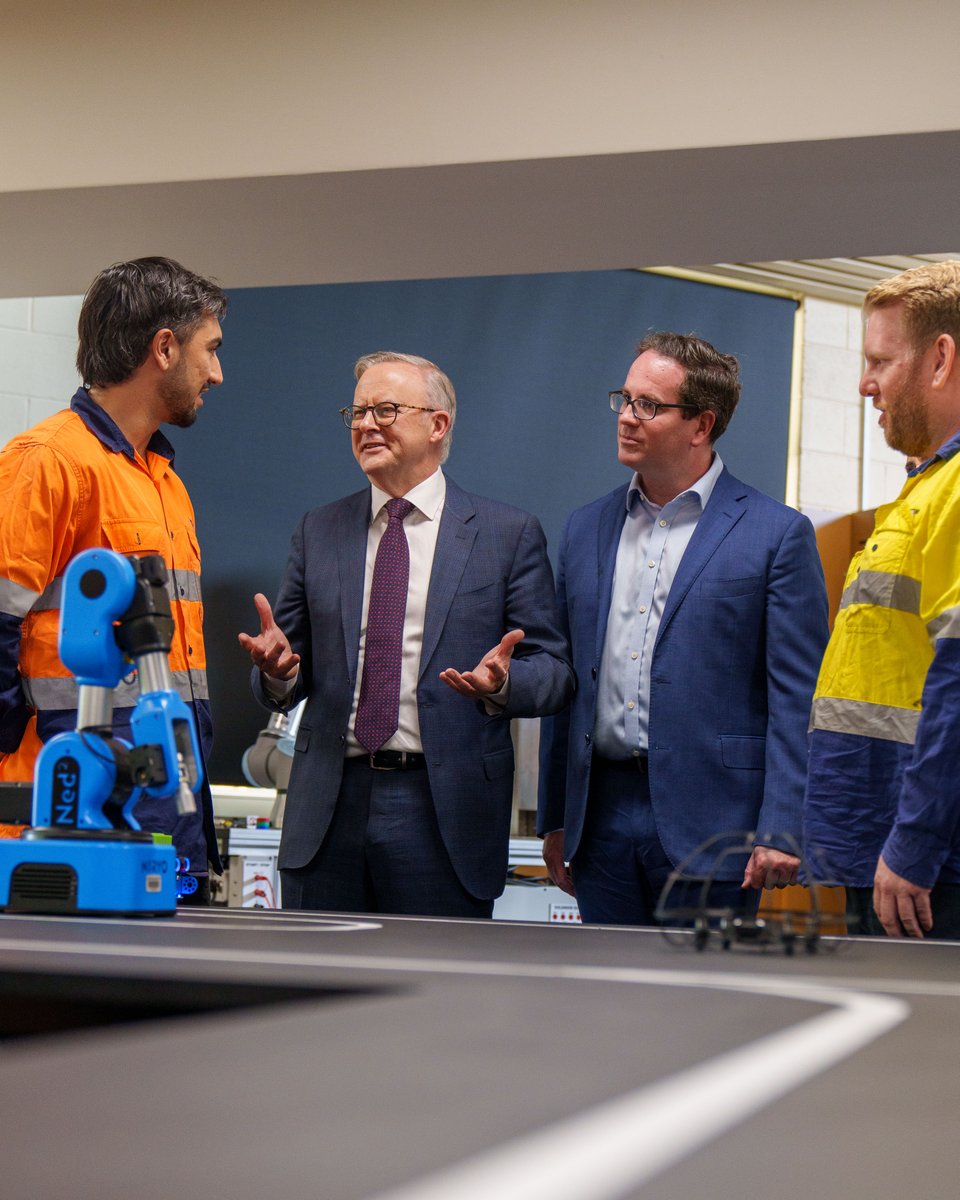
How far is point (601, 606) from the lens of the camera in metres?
2.48

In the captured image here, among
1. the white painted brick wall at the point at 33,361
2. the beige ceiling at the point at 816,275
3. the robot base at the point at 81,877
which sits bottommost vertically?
the robot base at the point at 81,877

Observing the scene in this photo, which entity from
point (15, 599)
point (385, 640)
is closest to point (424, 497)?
point (385, 640)

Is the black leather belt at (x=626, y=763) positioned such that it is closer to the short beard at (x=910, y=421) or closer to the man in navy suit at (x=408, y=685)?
the man in navy suit at (x=408, y=685)

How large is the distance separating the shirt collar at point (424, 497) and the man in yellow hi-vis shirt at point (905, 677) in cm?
87

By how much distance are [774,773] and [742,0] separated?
1.58 meters

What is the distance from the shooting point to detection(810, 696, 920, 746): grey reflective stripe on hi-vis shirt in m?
1.82

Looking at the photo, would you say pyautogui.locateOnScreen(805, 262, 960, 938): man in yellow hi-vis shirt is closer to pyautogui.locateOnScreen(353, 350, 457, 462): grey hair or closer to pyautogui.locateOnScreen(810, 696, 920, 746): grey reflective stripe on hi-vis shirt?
pyautogui.locateOnScreen(810, 696, 920, 746): grey reflective stripe on hi-vis shirt

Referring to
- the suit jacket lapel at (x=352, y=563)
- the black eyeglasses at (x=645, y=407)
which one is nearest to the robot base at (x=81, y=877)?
the suit jacket lapel at (x=352, y=563)

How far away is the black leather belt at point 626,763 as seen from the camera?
2344mm

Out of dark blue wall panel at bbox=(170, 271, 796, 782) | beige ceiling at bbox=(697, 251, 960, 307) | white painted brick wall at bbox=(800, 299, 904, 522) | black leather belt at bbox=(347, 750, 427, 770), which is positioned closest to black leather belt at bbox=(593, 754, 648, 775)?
black leather belt at bbox=(347, 750, 427, 770)

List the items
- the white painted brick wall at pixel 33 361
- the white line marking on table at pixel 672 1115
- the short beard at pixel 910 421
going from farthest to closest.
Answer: the white painted brick wall at pixel 33 361 < the short beard at pixel 910 421 < the white line marking on table at pixel 672 1115

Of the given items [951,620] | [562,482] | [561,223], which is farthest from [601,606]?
[562,482]

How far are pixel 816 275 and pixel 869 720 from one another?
14.4 ft

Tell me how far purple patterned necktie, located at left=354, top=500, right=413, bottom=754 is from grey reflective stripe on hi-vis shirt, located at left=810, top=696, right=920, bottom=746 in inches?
30.4
